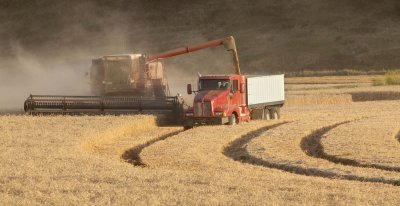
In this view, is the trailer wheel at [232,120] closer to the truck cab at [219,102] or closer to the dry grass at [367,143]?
the truck cab at [219,102]

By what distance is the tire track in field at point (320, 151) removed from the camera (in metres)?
24.8

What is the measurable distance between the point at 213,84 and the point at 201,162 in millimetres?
14553

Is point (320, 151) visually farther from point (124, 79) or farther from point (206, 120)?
point (124, 79)

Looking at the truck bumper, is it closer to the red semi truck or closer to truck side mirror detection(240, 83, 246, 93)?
the red semi truck

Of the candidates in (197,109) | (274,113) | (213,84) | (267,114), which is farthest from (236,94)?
(274,113)

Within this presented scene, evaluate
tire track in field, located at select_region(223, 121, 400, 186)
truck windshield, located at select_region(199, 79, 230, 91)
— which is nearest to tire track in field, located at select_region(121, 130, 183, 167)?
tire track in field, located at select_region(223, 121, 400, 186)

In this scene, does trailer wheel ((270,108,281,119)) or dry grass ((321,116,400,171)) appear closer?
dry grass ((321,116,400,171))

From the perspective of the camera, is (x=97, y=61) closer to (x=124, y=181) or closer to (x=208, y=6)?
(x=124, y=181)

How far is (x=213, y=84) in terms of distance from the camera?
39.6 metres

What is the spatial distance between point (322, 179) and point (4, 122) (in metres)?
18.3

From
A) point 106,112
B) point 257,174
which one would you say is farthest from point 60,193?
point 106,112

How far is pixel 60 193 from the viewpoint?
63.3 feet

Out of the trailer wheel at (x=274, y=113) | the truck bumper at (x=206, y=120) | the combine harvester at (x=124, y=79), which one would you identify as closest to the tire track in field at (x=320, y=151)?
the truck bumper at (x=206, y=120)

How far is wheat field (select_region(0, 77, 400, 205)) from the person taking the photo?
18.9 m
